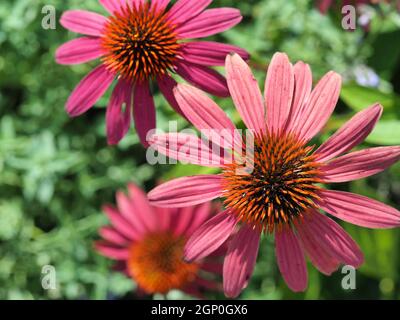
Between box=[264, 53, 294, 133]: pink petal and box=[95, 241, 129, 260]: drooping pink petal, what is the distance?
0.89 metres

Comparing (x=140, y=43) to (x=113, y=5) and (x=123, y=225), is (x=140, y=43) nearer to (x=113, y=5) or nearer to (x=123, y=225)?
(x=113, y=5)

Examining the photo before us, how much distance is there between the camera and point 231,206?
1164 mm

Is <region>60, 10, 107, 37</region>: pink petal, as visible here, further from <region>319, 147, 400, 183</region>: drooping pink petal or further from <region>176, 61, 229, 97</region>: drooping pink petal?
<region>319, 147, 400, 183</region>: drooping pink petal

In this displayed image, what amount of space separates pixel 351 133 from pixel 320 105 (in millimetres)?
83

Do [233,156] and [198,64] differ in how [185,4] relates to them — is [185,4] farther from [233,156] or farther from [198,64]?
[233,156]

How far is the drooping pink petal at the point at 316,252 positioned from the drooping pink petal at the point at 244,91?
0.24 metres

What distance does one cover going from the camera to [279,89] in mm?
1102

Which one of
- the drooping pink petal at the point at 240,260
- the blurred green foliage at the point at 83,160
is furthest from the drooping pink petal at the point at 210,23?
the blurred green foliage at the point at 83,160

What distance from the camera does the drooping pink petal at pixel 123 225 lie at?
1842mm
